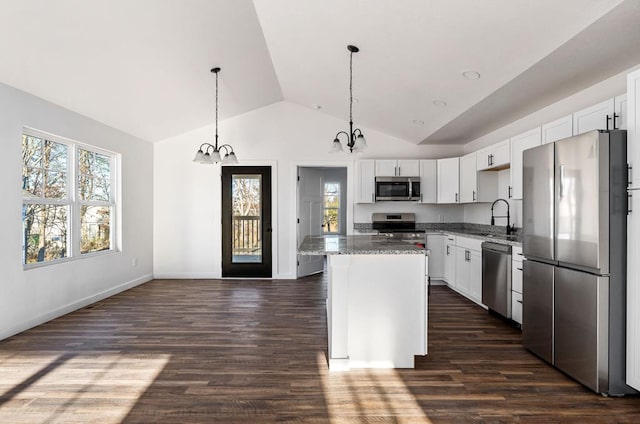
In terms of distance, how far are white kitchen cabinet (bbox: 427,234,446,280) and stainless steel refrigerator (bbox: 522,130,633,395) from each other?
2.63m

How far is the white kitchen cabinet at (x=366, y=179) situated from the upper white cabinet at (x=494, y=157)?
63.9 inches

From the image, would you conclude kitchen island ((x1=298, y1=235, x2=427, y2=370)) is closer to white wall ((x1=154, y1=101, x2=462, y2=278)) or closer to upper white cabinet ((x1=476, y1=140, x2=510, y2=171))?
upper white cabinet ((x1=476, y1=140, x2=510, y2=171))

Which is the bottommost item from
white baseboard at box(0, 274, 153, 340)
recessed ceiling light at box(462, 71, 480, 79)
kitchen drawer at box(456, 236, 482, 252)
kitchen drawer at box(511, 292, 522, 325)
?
white baseboard at box(0, 274, 153, 340)

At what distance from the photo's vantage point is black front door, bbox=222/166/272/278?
19.5 ft

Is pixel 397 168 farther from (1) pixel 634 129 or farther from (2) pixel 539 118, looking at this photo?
(1) pixel 634 129

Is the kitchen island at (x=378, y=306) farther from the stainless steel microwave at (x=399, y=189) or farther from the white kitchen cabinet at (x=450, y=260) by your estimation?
the stainless steel microwave at (x=399, y=189)

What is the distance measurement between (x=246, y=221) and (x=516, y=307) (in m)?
4.23

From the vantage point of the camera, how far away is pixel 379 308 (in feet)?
8.77

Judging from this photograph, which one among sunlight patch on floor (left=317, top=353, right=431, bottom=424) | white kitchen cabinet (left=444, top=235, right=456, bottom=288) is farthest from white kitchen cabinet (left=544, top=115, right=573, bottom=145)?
sunlight patch on floor (left=317, top=353, right=431, bottom=424)

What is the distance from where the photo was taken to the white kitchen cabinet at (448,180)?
17.9 feet

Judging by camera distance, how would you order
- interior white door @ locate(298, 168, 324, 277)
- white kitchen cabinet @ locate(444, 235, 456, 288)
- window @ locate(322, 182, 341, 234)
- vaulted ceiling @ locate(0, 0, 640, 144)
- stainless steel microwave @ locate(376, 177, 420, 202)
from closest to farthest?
vaulted ceiling @ locate(0, 0, 640, 144)
white kitchen cabinet @ locate(444, 235, 456, 288)
stainless steel microwave @ locate(376, 177, 420, 202)
interior white door @ locate(298, 168, 324, 277)
window @ locate(322, 182, 341, 234)

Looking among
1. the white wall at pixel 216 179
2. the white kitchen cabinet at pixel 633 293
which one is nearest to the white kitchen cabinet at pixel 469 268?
the white kitchen cabinet at pixel 633 293

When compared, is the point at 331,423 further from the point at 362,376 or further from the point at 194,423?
the point at 194,423

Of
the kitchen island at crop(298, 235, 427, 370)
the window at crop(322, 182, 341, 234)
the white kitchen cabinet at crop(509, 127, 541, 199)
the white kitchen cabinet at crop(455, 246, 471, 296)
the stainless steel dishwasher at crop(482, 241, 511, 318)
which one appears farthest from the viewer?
the window at crop(322, 182, 341, 234)
